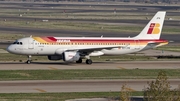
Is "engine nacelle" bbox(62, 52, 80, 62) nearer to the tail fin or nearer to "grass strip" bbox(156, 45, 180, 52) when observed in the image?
the tail fin

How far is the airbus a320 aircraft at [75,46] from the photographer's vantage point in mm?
66912

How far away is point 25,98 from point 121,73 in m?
18.6

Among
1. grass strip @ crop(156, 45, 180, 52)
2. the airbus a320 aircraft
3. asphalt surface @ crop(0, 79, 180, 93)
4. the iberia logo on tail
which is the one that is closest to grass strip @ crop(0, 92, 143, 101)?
asphalt surface @ crop(0, 79, 180, 93)

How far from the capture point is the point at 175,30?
134500 mm

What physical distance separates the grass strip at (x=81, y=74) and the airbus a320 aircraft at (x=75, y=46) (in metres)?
6.36

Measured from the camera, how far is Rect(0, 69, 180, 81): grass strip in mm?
55781

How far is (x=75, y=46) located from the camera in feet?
222

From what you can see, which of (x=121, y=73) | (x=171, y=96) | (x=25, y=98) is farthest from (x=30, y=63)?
(x=171, y=96)

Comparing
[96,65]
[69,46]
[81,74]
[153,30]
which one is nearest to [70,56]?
[69,46]

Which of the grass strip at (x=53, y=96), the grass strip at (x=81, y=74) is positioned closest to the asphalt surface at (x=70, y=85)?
the grass strip at (x=53, y=96)

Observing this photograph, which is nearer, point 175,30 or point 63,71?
point 63,71

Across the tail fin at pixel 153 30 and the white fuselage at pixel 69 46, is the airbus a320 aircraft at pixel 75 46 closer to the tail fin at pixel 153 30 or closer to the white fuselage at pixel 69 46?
the white fuselage at pixel 69 46

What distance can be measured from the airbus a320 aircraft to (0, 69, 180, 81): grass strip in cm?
636

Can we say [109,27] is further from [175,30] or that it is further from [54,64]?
[54,64]
